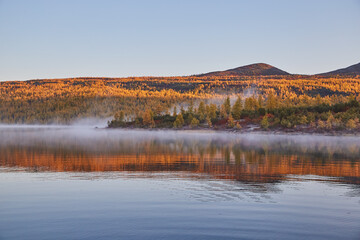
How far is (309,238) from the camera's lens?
37.1 feet

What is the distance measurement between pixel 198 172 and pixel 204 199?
7.81m

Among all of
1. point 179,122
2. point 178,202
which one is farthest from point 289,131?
point 178,202

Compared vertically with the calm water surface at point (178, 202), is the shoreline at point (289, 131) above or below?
below

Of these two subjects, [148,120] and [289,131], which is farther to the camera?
[148,120]

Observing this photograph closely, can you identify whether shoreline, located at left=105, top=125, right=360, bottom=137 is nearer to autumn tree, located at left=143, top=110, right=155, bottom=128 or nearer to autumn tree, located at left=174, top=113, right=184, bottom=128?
autumn tree, located at left=174, top=113, right=184, bottom=128

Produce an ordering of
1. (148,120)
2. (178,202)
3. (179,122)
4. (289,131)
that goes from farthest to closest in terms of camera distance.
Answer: (148,120)
(179,122)
(289,131)
(178,202)

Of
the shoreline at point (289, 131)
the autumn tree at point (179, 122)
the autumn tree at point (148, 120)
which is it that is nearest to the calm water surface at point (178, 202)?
the shoreline at point (289, 131)

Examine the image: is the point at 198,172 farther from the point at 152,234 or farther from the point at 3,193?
the point at 152,234

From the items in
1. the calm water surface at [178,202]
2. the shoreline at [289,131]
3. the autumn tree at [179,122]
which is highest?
the calm water surface at [178,202]

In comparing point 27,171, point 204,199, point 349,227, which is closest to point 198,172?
point 204,199

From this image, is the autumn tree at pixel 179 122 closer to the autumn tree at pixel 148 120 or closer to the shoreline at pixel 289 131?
the shoreline at pixel 289 131

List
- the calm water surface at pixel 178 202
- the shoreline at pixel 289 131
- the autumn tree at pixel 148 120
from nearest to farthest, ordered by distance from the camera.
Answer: the calm water surface at pixel 178 202 → the shoreline at pixel 289 131 → the autumn tree at pixel 148 120

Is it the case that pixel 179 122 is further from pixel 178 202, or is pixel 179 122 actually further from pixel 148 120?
pixel 178 202

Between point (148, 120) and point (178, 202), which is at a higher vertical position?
point (178, 202)
